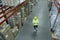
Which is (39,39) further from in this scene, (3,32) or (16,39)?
(3,32)

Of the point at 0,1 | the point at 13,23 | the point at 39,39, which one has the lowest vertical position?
the point at 39,39

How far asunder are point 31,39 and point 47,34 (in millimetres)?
879

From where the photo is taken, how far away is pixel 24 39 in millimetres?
5648

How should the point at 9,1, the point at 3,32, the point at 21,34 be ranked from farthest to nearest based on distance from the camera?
the point at 9,1
the point at 21,34
the point at 3,32

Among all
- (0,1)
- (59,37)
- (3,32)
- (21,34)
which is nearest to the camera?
(3,32)

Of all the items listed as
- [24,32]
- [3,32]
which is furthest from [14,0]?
[3,32]

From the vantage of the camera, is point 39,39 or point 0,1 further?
point 0,1

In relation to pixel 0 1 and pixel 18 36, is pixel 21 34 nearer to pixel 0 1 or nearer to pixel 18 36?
pixel 18 36

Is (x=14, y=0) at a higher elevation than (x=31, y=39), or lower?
higher

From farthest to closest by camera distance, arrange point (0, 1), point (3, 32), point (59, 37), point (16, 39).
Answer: point (0, 1) → point (16, 39) → point (59, 37) → point (3, 32)

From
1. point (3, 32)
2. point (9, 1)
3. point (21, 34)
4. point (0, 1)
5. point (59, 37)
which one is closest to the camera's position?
point (3, 32)

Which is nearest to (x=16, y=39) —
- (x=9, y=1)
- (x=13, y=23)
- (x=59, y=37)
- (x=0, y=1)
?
(x=13, y=23)

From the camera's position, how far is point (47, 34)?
6.18 m

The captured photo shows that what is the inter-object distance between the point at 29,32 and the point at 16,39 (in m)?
0.98
